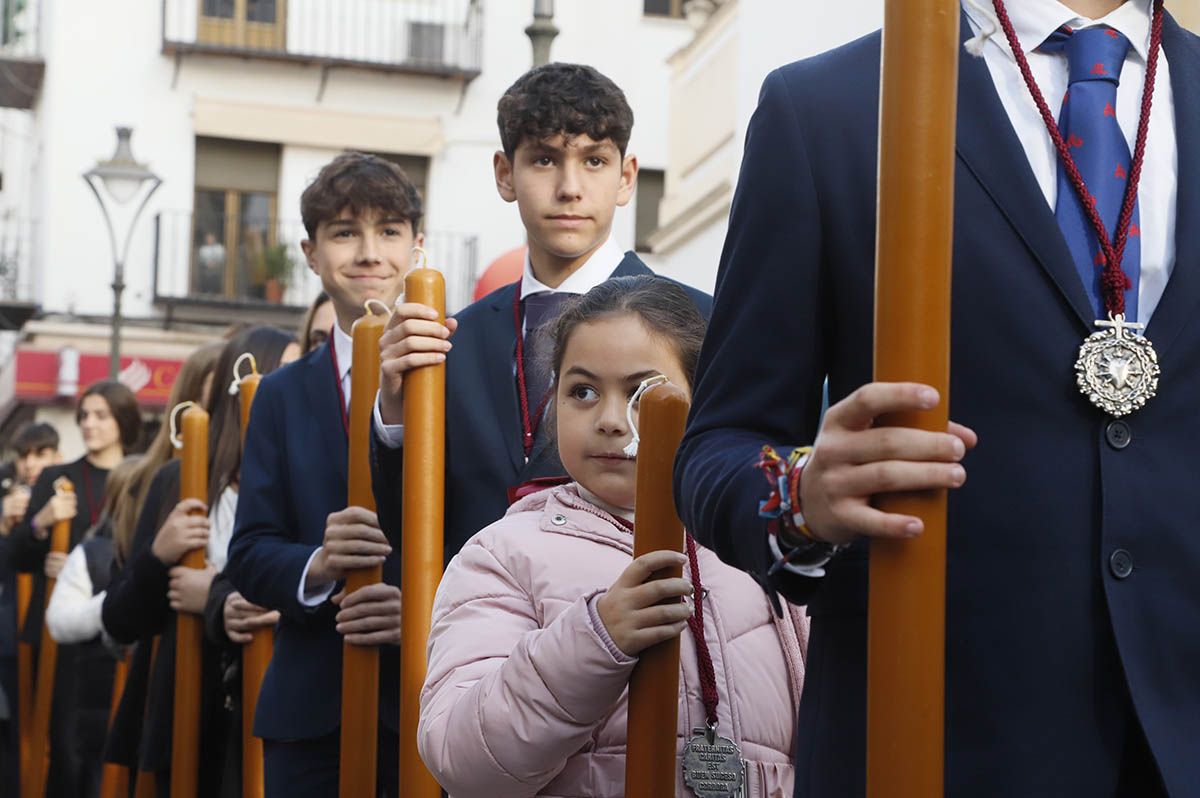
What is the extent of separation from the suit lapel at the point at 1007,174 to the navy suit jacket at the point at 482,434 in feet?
4.67

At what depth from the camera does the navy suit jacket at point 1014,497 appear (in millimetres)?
1699

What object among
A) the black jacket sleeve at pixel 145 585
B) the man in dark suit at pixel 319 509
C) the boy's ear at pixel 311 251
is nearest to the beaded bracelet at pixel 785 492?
the man in dark suit at pixel 319 509

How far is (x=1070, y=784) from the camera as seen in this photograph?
1691mm

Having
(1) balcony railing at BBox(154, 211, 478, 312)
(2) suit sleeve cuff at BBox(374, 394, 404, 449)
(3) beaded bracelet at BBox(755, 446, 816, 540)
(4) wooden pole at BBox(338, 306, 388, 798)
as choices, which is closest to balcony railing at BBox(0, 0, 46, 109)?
(1) balcony railing at BBox(154, 211, 478, 312)

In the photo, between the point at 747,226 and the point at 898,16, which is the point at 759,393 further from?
the point at 898,16

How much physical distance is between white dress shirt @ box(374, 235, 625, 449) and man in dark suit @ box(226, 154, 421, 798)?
262 mm

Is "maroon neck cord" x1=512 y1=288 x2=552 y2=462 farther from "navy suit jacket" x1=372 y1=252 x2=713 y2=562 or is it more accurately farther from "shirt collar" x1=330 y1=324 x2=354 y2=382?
"shirt collar" x1=330 y1=324 x2=354 y2=382

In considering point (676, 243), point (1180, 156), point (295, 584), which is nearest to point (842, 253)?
point (1180, 156)

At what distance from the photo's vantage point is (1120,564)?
1705mm

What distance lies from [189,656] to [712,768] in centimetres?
286

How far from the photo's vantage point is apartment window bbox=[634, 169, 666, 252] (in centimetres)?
2264

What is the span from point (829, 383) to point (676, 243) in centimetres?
1316

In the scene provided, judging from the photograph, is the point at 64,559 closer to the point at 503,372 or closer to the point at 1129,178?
the point at 503,372

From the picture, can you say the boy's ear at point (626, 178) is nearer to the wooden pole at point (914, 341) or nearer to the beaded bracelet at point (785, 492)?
the beaded bracelet at point (785, 492)
